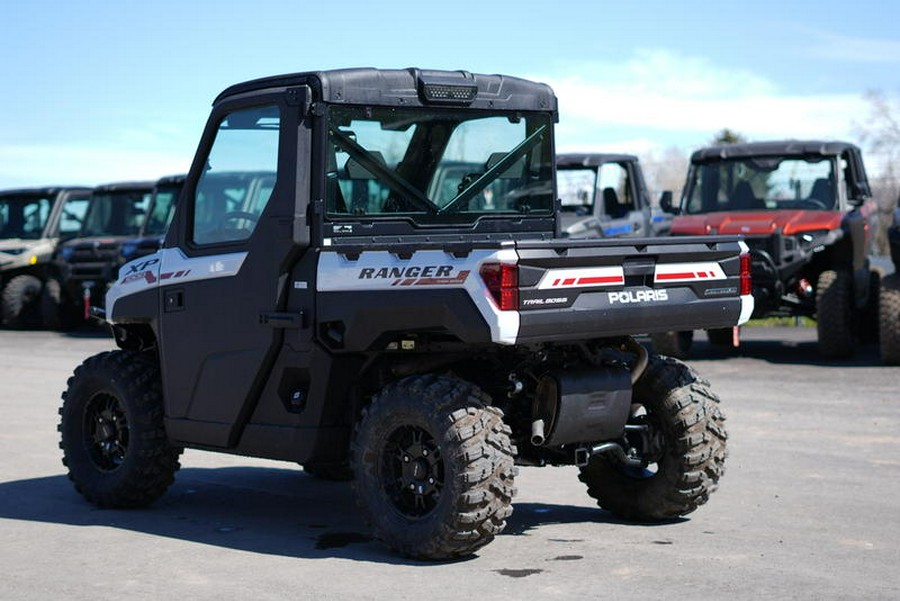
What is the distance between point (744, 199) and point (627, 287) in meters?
11.4

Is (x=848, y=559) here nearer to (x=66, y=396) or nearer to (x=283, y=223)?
(x=283, y=223)

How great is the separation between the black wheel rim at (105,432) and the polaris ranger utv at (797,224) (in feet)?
30.5

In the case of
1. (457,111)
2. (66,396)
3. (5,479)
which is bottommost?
(5,479)

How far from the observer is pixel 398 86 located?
7.97 m

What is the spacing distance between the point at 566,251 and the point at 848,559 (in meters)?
1.98

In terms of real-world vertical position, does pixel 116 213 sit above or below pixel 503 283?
above

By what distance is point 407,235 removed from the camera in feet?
26.1

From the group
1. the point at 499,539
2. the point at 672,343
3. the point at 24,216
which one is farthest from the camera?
the point at 24,216

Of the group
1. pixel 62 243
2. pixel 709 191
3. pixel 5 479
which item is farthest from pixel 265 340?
pixel 62 243

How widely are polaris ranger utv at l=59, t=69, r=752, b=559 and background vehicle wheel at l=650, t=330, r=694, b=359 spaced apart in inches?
358

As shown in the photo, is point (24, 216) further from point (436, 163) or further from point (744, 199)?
point (436, 163)

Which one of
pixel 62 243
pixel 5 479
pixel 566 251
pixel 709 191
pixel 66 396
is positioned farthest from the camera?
pixel 62 243

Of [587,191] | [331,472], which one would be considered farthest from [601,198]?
[331,472]

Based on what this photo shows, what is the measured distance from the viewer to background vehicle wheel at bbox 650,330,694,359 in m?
17.5
